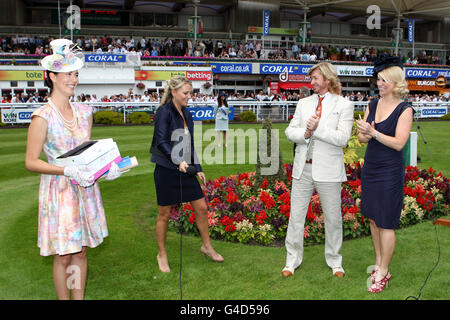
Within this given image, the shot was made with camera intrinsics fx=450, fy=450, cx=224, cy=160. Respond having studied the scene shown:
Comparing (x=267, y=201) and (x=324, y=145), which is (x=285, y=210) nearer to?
(x=267, y=201)

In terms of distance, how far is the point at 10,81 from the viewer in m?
33.3

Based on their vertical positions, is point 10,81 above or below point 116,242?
above

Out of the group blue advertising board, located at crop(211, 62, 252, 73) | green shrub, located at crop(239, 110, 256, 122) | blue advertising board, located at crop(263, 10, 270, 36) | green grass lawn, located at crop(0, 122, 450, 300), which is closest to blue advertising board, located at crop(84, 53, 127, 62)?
blue advertising board, located at crop(211, 62, 252, 73)

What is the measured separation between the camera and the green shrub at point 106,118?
24.0m

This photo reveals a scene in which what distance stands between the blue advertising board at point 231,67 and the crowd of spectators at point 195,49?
1.11 metres

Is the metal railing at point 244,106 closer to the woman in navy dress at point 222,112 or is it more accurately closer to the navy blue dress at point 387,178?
the woman in navy dress at point 222,112

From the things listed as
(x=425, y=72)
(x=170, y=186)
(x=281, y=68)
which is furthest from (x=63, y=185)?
(x=425, y=72)

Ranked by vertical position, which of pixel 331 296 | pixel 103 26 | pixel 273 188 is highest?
pixel 103 26

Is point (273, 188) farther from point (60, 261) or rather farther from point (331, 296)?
point (60, 261)

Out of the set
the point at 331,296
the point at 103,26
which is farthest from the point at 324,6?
the point at 331,296

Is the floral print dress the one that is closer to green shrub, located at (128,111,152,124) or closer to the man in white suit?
the man in white suit

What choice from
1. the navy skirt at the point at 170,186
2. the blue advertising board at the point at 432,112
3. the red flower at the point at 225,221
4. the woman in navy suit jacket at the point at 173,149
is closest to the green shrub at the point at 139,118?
the blue advertising board at the point at 432,112

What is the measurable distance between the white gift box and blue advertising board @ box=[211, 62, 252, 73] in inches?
1460

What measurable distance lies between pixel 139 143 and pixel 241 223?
10.7 m
